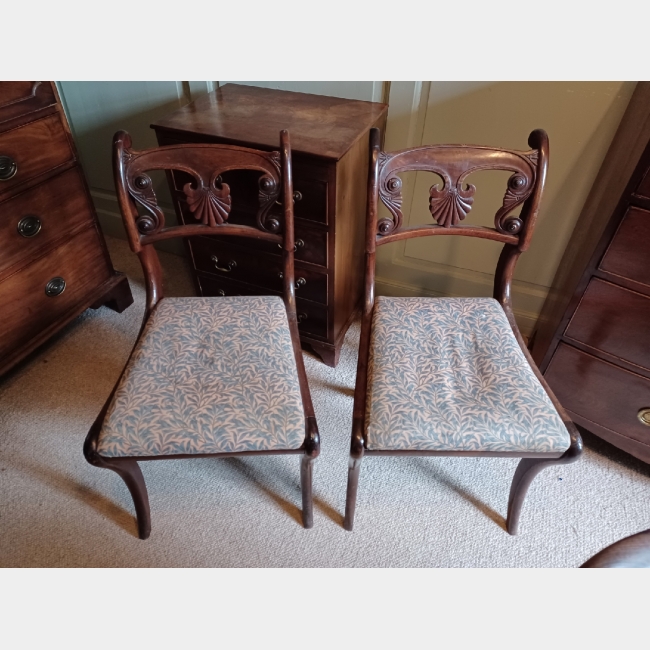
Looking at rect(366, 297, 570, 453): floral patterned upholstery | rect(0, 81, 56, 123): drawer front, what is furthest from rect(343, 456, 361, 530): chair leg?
rect(0, 81, 56, 123): drawer front

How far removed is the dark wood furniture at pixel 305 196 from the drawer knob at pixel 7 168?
0.42 metres

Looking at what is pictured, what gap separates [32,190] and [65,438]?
0.77m

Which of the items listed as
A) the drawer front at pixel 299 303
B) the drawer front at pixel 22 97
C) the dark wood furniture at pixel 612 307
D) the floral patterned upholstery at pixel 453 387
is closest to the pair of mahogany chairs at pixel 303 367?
the floral patterned upholstery at pixel 453 387

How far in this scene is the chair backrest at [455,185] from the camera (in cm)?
109

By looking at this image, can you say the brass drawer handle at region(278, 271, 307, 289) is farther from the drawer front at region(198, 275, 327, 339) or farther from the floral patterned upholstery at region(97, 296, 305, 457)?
the floral patterned upholstery at region(97, 296, 305, 457)

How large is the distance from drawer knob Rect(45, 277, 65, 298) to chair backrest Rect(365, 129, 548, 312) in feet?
3.66

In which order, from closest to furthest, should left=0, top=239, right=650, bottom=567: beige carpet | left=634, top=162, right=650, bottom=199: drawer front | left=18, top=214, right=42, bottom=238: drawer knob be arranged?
left=634, top=162, right=650, bottom=199: drawer front < left=0, top=239, right=650, bottom=567: beige carpet < left=18, top=214, right=42, bottom=238: drawer knob

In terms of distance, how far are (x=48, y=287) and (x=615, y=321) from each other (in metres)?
1.72

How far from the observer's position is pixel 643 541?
639 millimetres

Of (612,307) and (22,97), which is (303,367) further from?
(22,97)

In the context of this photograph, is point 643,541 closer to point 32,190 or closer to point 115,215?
point 32,190

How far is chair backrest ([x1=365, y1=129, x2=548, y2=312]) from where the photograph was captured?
1.09 m

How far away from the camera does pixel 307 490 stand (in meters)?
1.20
